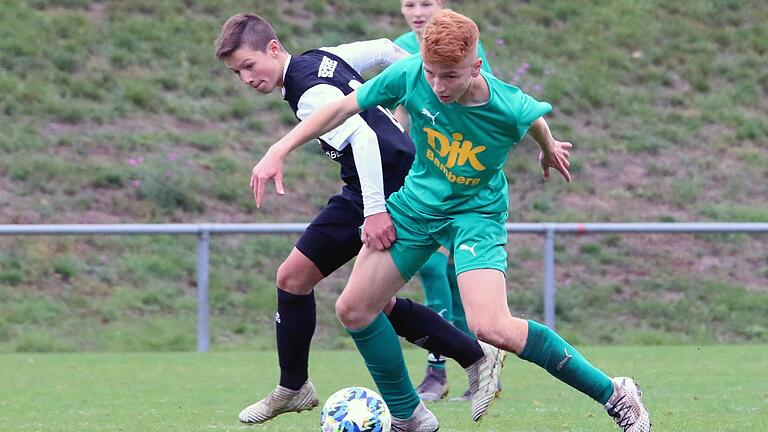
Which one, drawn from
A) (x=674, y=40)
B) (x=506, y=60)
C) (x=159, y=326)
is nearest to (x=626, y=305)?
(x=159, y=326)

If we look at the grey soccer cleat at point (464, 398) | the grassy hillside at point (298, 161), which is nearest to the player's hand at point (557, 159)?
the grey soccer cleat at point (464, 398)

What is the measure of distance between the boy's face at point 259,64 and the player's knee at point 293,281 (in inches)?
31.2

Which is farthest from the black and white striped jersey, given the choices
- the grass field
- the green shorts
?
the grass field

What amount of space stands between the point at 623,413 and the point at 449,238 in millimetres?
943

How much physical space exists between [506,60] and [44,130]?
6033mm

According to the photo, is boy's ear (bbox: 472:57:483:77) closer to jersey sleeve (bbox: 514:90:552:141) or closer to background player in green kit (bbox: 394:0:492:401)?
jersey sleeve (bbox: 514:90:552:141)

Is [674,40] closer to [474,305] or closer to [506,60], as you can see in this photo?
[506,60]

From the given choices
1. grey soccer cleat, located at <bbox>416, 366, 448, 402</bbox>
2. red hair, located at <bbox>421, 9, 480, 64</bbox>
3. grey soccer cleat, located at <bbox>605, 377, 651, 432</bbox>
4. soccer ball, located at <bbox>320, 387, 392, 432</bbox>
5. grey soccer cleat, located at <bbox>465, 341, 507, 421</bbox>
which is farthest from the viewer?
grey soccer cleat, located at <bbox>416, 366, 448, 402</bbox>

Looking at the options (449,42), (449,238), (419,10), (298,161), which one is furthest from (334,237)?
(298,161)

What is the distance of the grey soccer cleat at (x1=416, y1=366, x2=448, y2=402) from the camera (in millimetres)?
6977

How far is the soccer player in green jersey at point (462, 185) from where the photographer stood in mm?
4801

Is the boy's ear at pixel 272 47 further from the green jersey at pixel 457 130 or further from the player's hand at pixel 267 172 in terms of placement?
the player's hand at pixel 267 172

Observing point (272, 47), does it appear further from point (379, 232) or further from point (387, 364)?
point (387, 364)

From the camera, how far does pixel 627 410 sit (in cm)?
490
